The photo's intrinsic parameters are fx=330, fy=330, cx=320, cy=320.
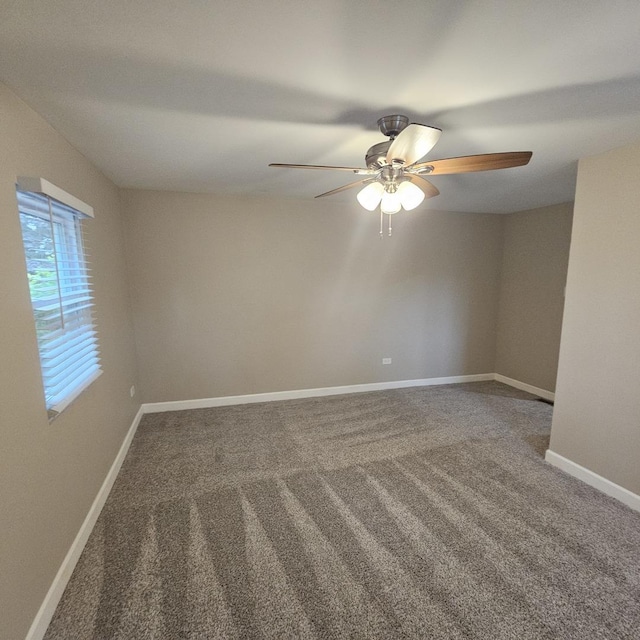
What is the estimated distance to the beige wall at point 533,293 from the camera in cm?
384

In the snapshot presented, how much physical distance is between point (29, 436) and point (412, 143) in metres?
2.06

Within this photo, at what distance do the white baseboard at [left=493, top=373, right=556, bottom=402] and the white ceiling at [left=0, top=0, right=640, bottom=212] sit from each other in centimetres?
288

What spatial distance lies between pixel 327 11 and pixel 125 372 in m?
3.07

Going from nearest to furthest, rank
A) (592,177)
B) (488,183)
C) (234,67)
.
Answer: (234,67) < (592,177) < (488,183)

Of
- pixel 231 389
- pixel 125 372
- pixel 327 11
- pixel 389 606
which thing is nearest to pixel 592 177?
pixel 327 11

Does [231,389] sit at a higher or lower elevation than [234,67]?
lower

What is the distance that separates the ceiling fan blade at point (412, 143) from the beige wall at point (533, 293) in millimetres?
3209

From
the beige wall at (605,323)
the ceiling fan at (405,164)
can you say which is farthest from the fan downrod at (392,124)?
the beige wall at (605,323)

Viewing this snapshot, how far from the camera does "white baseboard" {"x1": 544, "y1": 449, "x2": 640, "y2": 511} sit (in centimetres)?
215

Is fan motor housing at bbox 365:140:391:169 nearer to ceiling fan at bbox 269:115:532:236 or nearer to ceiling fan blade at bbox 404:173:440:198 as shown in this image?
ceiling fan at bbox 269:115:532:236

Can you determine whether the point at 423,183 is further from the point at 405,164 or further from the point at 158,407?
the point at 158,407

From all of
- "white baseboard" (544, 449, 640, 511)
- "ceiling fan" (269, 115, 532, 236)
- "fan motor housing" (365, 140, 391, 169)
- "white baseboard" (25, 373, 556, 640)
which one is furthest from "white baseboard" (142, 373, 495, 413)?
"fan motor housing" (365, 140, 391, 169)

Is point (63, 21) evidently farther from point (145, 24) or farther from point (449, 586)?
point (449, 586)

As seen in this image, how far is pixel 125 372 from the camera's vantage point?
3.04m
